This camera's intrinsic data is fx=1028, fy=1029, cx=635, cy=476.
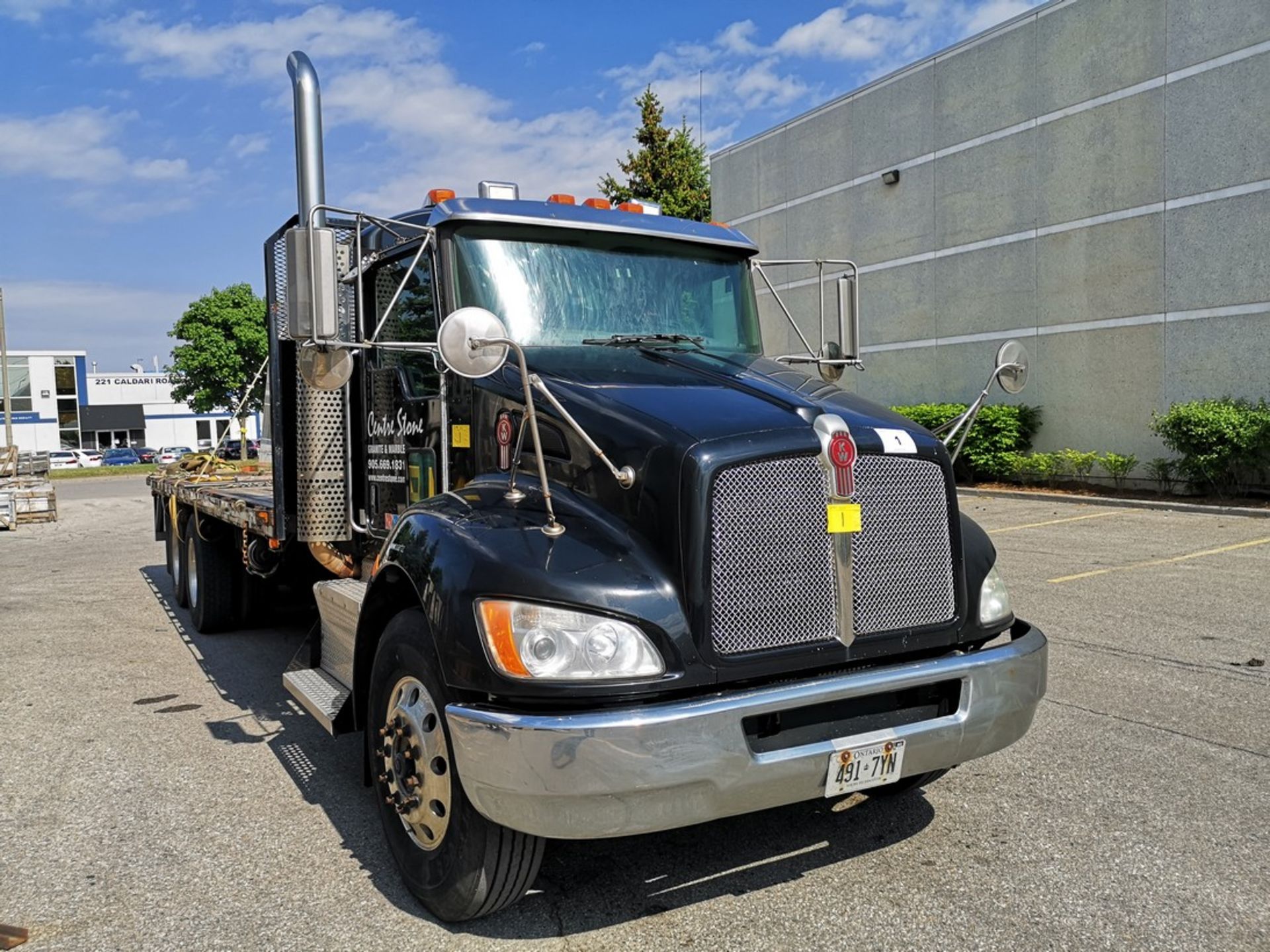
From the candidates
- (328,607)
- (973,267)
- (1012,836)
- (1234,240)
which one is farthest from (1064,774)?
(973,267)

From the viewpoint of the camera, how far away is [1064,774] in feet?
14.6

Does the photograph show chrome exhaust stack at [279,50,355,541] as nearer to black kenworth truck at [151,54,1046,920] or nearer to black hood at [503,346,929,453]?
black kenworth truck at [151,54,1046,920]

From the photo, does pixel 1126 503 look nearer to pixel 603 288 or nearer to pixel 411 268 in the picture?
pixel 603 288

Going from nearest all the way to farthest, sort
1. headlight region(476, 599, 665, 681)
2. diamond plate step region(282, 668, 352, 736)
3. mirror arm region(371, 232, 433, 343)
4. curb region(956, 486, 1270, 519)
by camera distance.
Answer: headlight region(476, 599, 665, 681) < diamond plate step region(282, 668, 352, 736) < mirror arm region(371, 232, 433, 343) < curb region(956, 486, 1270, 519)

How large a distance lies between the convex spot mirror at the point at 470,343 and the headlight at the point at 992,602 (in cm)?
189

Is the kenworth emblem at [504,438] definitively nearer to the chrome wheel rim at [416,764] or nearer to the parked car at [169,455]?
the chrome wheel rim at [416,764]

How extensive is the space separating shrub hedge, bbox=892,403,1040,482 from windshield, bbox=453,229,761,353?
1338 cm

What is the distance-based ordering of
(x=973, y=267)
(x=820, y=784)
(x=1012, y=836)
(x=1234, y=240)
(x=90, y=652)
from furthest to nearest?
(x=973, y=267), (x=1234, y=240), (x=90, y=652), (x=1012, y=836), (x=820, y=784)

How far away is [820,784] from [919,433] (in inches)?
49.8

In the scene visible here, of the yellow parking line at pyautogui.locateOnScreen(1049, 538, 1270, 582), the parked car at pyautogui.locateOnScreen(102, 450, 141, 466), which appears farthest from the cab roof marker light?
the parked car at pyautogui.locateOnScreen(102, 450, 141, 466)

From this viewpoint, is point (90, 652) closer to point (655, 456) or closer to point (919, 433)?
point (655, 456)

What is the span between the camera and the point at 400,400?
4852mm

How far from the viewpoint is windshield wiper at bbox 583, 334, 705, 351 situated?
4.34 meters

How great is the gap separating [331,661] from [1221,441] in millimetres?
13334
